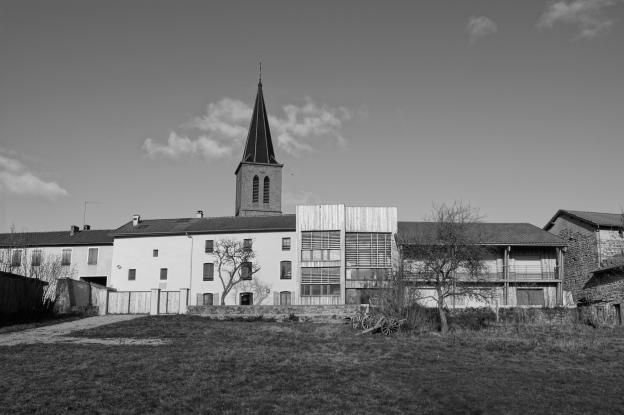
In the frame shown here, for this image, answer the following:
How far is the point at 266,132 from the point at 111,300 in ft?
111

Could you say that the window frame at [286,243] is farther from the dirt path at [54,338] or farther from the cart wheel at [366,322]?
the dirt path at [54,338]

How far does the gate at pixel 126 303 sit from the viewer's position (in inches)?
1542

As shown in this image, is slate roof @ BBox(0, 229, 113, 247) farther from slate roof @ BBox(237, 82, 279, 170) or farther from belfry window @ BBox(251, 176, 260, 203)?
slate roof @ BBox(237, 82, 279, 170)

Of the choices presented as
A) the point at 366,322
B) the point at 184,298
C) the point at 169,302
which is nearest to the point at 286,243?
the point at 169,302

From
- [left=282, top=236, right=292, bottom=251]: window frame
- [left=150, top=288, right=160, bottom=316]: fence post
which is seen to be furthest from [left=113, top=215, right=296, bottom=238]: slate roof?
[left=150, top=288, right=160, bottom=316]: fence post

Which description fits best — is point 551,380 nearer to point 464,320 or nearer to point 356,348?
point 356,348

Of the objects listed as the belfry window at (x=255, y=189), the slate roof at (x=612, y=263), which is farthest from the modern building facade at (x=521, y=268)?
the belfry window at (x=255, y=189)

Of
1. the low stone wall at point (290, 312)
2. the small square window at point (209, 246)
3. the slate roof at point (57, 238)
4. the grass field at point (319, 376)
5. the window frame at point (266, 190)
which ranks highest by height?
the window frame at point (266, 190)

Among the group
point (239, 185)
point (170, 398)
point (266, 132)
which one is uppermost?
point (266, 132)

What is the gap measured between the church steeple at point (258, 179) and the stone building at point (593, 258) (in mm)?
29397

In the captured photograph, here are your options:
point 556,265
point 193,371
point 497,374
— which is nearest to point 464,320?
point 556,265

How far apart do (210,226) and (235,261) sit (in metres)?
5.26

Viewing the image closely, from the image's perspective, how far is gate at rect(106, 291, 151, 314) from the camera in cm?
3916

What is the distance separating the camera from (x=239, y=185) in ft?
220
